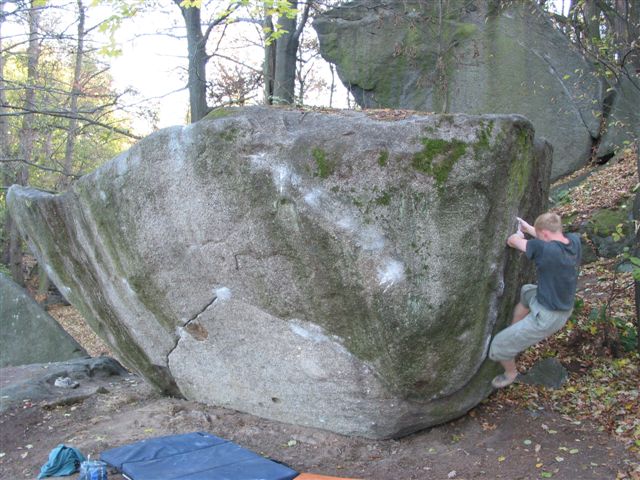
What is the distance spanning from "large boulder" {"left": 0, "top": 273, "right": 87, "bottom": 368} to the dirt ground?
3.62m

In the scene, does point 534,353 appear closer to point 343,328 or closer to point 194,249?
point 343,328

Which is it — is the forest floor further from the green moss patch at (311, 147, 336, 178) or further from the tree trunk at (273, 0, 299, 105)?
the tree trunk at (273, 0, 299, 105)

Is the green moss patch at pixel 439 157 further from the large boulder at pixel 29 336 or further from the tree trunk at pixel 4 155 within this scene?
the large boulder at pixel 29 336

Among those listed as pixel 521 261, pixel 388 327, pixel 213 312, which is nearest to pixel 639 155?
pixel 521 261

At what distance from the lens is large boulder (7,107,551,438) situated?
4.75m

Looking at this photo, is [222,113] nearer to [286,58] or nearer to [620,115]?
[286,58]

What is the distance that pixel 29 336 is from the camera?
1028 cm

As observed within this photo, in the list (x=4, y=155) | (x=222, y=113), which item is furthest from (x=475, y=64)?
(x=4, y=155)

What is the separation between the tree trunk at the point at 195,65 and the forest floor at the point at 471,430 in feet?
18.9

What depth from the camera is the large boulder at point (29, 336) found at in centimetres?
1005

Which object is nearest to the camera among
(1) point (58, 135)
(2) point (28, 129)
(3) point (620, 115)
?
(3) point (620, 115)

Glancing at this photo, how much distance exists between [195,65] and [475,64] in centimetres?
577

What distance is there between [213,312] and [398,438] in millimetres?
2043

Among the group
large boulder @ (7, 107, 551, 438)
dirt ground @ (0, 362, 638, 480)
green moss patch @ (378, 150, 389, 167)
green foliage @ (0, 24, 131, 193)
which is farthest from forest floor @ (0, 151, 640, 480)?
green foliage @ (0, 24, 131, 193)
